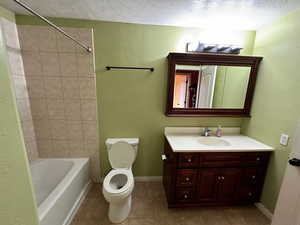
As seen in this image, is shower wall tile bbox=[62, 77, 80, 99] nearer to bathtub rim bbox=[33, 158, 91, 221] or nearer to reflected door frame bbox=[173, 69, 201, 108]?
bathtub rim bbox=[33, 158, 91, 221]

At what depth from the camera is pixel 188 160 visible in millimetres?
1493

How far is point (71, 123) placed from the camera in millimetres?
1871

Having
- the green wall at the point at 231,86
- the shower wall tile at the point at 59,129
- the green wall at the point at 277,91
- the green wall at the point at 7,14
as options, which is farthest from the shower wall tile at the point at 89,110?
the green wall at the point at 277,91

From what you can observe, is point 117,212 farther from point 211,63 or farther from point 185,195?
point 211,63

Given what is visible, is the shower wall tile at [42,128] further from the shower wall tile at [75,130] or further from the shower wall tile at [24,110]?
the shower wall tile at [75,130]

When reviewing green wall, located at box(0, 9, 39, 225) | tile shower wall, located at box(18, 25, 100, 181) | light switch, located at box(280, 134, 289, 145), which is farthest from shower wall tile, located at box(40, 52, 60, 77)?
light switch, located at box(280, 134, 289, 145)

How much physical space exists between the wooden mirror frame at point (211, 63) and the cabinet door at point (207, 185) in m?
0.75

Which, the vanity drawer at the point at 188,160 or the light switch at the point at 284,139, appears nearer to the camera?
the light switch at the point at 284,139

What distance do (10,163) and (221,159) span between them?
176cm

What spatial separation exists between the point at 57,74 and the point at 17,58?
460 millimetres

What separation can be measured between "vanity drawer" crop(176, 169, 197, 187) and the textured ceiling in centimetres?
178

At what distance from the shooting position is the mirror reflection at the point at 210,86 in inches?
70.4

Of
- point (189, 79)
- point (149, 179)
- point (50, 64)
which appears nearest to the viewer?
point (50, 64)

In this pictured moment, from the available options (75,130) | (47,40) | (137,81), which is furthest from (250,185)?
(47,40)
